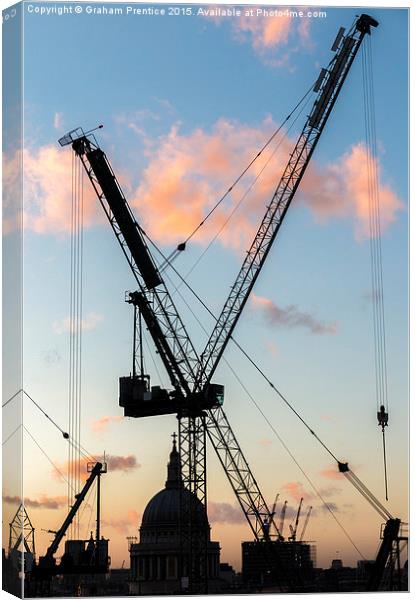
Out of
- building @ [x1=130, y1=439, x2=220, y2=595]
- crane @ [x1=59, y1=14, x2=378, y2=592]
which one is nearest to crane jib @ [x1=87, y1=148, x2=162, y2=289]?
crane @ [x1=59, y1=14, x2=378, y2=592]

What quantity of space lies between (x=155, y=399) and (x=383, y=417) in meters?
30.3

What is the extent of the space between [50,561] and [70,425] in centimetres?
4438

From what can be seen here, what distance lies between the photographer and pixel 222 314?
290 feet

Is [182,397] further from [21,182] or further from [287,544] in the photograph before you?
[287,544]

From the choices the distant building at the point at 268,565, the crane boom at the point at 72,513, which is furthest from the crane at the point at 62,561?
the distant building at the point at 268,565

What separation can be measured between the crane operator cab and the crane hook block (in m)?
24.4

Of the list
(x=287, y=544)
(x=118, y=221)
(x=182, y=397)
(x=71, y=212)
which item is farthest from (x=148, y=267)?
(x=287, y=544)

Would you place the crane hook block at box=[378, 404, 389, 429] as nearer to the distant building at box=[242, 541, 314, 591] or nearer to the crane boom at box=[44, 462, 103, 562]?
the crane boom at box=[44, 462, 103, 562]

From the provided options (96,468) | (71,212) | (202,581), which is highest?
(71,212)

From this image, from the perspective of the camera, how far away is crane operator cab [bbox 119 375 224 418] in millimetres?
87938

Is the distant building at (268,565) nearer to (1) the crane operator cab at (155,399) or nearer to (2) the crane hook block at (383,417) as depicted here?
(1) the crane operator cab at (155,399)

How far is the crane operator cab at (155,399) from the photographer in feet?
289

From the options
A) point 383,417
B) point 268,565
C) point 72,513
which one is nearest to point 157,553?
point 268,565

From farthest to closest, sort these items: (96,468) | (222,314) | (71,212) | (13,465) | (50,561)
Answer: (50,561), (222,314), (96,468), (71,212), (13,465)
